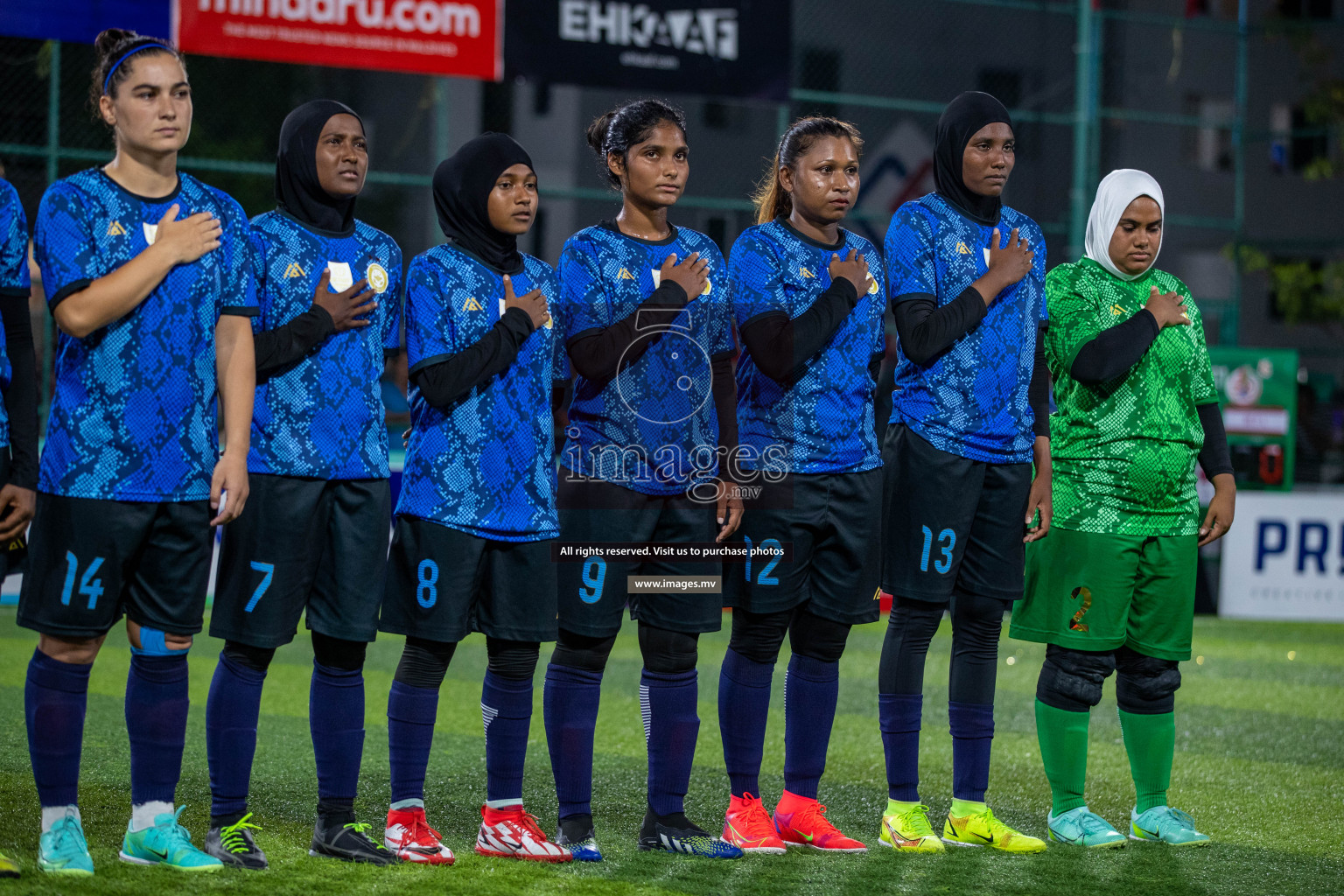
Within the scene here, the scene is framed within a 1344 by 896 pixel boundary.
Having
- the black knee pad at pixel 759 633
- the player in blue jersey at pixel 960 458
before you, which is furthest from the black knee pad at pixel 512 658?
the player in blue jersey at pixel 960 458

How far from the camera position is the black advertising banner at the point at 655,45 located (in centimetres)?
1099

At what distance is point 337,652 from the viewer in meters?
4.03

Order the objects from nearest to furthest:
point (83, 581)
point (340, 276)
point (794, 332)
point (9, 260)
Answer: point (83, 581)
point (9, 260)
point (340, 276)
point (794, 332)

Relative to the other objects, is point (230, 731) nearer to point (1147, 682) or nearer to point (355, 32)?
point (1147, 682)

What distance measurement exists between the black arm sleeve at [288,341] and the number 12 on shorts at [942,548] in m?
1.83

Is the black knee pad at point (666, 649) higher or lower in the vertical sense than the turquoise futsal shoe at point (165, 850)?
higher

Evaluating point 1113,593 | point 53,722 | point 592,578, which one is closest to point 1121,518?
point 1113,593

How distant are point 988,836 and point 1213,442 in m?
1.50

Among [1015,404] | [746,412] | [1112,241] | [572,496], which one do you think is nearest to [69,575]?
[572,496]

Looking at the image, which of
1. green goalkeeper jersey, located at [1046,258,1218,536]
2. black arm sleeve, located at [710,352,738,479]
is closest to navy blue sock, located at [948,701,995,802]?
green goalkeeper jersey, located at [1046,258,1218,536]

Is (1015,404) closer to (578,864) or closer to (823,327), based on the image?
(823,327)

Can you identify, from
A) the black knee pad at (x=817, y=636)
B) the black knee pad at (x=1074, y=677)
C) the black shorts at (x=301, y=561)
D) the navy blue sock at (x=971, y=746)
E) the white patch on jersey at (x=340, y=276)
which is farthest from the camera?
the black knee pad at (x=1074, y=677)

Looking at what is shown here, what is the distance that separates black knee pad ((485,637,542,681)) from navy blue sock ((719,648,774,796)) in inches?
23.9

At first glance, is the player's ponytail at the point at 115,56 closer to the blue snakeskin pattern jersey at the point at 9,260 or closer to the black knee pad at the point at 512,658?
the blue snakeskin pattern jersey at the point at 9,260
